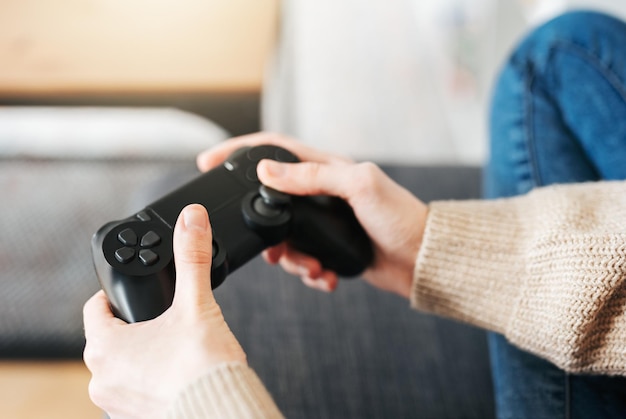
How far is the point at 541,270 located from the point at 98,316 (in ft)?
1.16

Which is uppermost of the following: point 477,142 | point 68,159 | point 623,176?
point 623,176

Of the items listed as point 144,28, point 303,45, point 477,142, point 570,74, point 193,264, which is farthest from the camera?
point 303,45

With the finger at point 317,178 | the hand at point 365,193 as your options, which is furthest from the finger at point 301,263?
the finger at point 317,178

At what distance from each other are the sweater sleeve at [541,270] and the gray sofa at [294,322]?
4.1 inches

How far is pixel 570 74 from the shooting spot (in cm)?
67

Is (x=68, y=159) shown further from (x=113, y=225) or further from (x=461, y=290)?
(x=461, y=290)

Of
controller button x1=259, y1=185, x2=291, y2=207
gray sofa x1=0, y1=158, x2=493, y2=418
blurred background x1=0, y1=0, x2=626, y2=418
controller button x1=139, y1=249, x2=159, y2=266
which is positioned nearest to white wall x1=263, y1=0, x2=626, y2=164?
blurred background x1=0, y1=0, x2=626, y2=418

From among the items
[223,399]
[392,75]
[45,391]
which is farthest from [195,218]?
[392,75]

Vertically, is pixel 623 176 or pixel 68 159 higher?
pixel 623 176

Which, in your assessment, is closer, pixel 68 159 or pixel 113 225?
pixel 113 225

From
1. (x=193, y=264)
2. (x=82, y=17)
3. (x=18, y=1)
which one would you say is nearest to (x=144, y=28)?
(x=82, y=17)

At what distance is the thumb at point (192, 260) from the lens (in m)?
0.40

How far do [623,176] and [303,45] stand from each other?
118 centimetres

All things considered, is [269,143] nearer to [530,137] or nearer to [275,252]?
[275,252]
